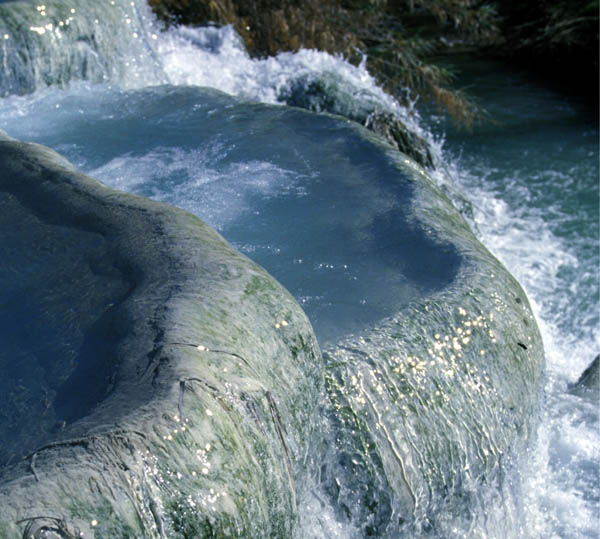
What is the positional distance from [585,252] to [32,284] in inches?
171

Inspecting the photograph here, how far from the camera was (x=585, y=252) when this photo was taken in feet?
19.1

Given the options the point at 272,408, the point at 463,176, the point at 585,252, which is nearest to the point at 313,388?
the point at 272,408

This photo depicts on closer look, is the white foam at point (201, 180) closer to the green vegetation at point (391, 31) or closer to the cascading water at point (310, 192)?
the cascading water at point (310, 192)

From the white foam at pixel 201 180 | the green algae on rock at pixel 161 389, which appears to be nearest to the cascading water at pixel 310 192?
the white foam at pixel 201 180

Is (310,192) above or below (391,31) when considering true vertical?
above

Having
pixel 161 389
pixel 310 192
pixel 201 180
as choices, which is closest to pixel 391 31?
pixel 201 180

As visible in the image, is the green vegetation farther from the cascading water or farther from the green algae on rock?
the green algae on rock

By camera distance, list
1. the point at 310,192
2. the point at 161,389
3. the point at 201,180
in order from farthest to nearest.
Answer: the point at 201,180, the point at 310,192, the point at 161,389

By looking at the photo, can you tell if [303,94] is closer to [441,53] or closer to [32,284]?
[32,284]

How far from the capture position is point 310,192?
13.5ft

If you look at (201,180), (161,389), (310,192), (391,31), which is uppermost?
(161,389)

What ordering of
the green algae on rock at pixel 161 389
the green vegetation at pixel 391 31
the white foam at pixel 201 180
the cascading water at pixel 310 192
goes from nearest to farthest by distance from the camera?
the green algae on rock at pixel 161 389 < the cascading water at pixel 310 192 < the white foam at pixel 201 180 < the green vegetation at pixel 391 31

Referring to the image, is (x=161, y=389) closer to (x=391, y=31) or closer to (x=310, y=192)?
(x=310, y=192)

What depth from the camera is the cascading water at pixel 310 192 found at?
292cm
